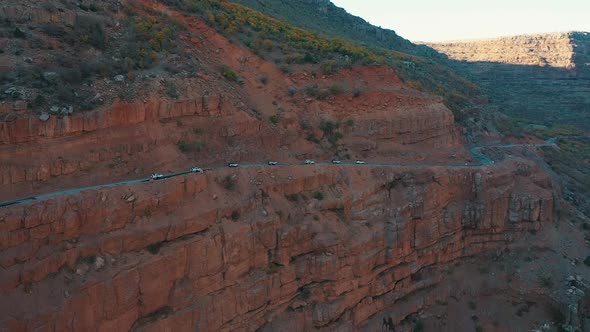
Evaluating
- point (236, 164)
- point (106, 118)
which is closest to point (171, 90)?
point (106, 118)

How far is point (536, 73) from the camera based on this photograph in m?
98.6

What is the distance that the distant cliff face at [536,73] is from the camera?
85.4 m

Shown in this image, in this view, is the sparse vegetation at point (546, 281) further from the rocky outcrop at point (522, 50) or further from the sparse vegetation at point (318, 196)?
the rocky outcrop at point (522, 50)

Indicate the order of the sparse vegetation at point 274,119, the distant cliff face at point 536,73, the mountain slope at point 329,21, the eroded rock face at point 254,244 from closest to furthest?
1. the eroded rock face at point 254,244
2. the sparse vegetation at point 274,119
3. the mountain slope at point 329,21
4. the distant cliff face at point 536,73

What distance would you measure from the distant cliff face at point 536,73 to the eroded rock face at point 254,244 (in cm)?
5071

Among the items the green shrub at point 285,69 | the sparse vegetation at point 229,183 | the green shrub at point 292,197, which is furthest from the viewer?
the green shrub at point 285,69

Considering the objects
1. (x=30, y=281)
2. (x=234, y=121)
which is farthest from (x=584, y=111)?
(x=30, y=281)

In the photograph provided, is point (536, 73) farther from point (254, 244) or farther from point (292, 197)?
point (254, 244)

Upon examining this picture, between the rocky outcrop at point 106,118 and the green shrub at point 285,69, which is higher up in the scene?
the green shrub at point 285,69

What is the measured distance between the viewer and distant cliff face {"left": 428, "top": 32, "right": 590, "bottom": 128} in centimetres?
8541

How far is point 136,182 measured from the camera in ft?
75.5

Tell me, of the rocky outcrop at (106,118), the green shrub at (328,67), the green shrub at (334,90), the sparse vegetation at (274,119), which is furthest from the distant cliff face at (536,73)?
the rocky outcrop at (106,118)

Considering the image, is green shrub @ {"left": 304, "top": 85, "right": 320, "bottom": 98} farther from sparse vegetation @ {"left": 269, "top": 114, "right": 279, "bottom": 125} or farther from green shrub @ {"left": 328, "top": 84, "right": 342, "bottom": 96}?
sparse vegetation @ {"left": 269, "top": 114, "right": 279, "bottom": 125}

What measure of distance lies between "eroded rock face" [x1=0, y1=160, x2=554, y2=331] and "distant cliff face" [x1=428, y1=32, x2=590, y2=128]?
1997 inches
